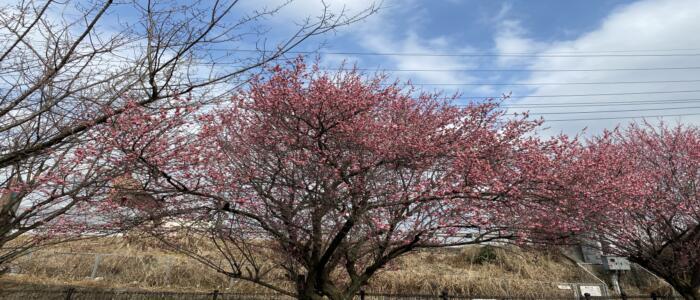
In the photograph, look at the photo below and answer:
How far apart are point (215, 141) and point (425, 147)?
272 centimetres

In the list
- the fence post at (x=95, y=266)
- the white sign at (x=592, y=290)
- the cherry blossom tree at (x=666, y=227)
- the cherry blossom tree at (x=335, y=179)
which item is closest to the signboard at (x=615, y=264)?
the white sign at (x=592, y=290)

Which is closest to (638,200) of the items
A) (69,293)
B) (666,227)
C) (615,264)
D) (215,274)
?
(666,227)

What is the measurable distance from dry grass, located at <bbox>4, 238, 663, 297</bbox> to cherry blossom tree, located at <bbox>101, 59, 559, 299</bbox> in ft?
14.2

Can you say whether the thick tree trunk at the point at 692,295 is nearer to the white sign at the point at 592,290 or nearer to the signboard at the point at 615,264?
the white sign at the point at 592,290

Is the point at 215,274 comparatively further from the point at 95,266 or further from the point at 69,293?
the point at 69,293

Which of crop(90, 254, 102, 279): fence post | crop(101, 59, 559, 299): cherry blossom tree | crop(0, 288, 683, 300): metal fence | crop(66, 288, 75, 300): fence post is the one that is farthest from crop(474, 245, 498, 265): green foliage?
crop(90, 254, 102, 279): fence post

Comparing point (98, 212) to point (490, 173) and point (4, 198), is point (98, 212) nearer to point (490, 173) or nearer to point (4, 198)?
point (4, 198)

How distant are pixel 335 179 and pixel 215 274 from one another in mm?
7159

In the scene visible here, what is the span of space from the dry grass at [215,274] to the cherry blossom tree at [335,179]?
4.34 m

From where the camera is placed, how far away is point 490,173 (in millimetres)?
4699

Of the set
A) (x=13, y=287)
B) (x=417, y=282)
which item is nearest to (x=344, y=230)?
(x=417, y=282)

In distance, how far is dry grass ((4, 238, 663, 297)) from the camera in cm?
974

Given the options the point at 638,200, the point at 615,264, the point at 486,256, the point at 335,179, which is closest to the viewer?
the point at 335,179

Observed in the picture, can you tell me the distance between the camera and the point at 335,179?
4.92 m
